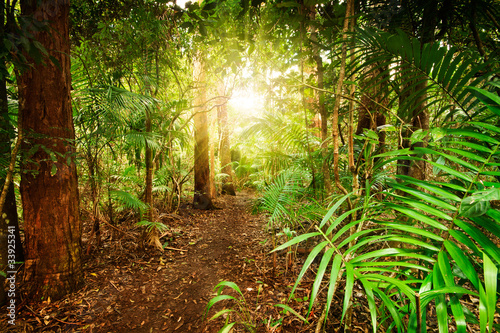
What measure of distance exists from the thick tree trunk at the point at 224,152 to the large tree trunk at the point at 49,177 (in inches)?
200

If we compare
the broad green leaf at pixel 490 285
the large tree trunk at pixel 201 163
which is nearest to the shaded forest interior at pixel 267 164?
the broad green leaf at pixel 490 285

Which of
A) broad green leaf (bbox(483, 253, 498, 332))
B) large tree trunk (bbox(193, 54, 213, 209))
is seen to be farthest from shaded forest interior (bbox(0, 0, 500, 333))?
large tree trunk (bbox(193, 54, 213, 209))

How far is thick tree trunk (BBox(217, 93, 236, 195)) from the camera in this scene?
23.1ft

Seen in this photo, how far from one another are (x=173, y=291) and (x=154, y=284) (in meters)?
0.25

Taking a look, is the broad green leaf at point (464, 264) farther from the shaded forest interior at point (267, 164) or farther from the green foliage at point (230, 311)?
the green foliage at point (230, 311)

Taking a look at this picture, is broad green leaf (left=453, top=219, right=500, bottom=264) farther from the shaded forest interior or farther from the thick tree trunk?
the thick tree trunk

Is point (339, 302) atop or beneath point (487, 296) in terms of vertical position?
beneath

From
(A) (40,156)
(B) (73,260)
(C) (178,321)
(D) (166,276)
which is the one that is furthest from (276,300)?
(A) (40,156)

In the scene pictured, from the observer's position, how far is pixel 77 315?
5.41ft

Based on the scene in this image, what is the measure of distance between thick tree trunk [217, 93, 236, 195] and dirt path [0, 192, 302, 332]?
3436mm

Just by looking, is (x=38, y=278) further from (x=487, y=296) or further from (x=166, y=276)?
(x=487, y=296)

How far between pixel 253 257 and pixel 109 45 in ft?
11.3

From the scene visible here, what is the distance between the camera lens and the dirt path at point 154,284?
1.61m

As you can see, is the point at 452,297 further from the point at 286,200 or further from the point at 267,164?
the point at 267,164
